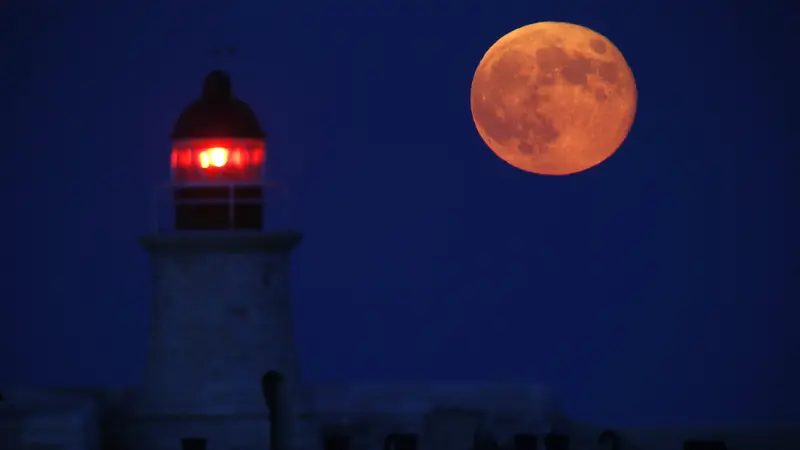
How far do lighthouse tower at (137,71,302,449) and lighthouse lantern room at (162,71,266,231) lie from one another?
1cm

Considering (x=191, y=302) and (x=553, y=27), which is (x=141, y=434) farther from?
(x=553, y=27)

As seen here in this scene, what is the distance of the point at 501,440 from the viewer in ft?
79.7

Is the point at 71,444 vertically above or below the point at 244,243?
below

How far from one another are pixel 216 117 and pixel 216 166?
0.68m

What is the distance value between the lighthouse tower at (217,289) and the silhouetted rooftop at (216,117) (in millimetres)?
14

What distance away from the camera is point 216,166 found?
23.4 metres

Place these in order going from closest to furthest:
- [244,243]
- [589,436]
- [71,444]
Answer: [71,444] → [244,243] → [589,436]

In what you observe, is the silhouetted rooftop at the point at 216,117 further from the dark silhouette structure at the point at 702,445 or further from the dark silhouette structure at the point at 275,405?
the dark silhouette structure at the point at 702,445

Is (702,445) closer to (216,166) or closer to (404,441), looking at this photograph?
(404,441)

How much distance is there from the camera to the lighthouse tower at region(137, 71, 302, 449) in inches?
901

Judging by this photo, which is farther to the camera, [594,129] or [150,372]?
[594,129]

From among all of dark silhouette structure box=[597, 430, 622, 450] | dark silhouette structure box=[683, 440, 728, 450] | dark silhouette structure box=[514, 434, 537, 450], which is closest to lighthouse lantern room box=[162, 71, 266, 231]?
dark silhouette structure box=[514, 434, 537, 450]

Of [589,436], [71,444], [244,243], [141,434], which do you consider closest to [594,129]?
[589,436]

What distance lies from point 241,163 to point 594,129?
6.96 metres
